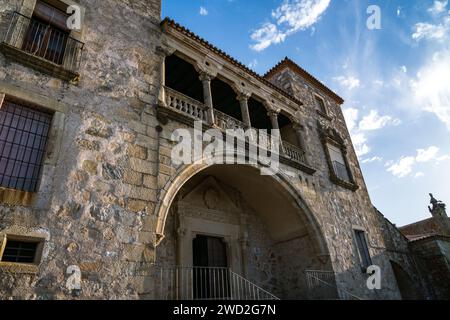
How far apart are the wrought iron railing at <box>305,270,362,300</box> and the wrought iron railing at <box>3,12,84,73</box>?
770 cm

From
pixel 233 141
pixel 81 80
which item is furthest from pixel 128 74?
pixel 233 141

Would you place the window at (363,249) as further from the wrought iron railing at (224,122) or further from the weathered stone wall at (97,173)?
the weathered stone wall at (97,173)

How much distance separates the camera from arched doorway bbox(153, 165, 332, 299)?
7.77 meters

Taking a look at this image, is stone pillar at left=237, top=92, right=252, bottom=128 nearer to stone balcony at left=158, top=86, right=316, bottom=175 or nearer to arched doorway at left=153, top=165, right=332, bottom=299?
stone balcony at left=158, top=86, right=316, bottom=175

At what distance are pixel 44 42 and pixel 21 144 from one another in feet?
7.27

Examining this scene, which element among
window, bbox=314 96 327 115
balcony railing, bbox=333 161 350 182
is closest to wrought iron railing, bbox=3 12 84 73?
balcony railing, bbox=333 161 350 182

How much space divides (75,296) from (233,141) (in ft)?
15.9

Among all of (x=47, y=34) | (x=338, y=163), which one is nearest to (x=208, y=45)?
(x=47, y=34)

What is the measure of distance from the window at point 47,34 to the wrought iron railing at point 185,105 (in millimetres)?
2254

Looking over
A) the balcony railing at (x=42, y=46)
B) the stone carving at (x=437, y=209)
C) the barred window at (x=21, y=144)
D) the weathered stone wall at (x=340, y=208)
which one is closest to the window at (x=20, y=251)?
the barred window at (x=21, y=144)

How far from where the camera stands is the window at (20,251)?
3.74 metres

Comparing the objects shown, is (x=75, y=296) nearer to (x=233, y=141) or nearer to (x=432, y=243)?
(x=233, y=141)

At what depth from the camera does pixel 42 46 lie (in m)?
5.33
